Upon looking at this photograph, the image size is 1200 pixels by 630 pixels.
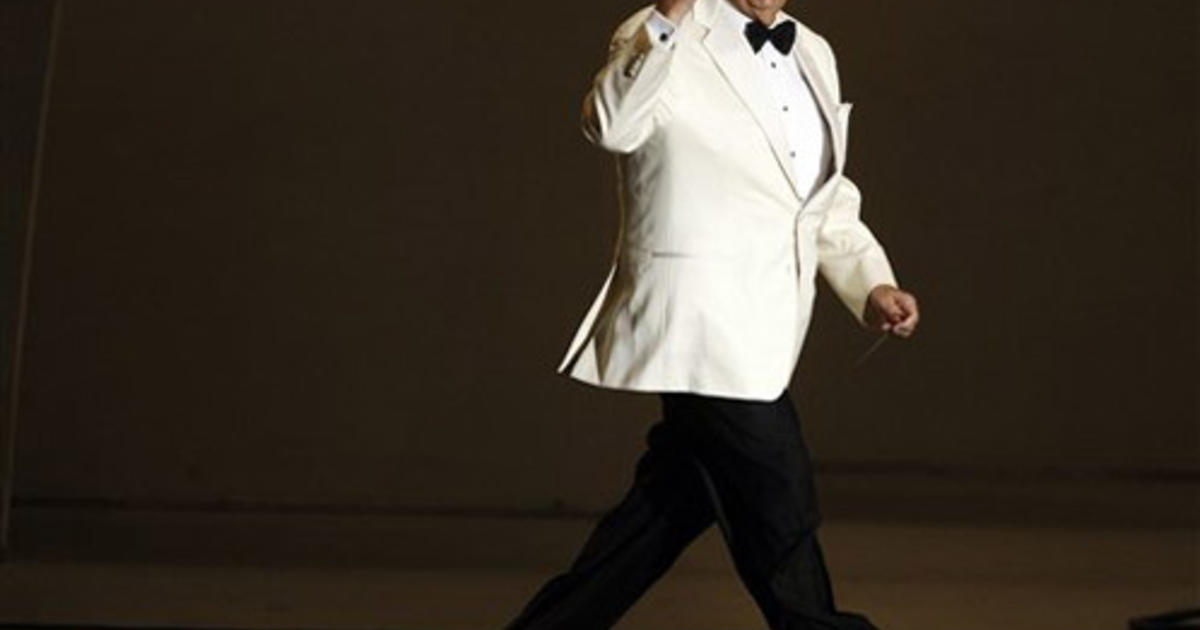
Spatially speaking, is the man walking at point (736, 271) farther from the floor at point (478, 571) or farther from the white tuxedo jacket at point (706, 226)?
the floor at point (478, 571)

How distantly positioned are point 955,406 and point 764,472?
128 inches

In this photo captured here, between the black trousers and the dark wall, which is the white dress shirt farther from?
the dark wall

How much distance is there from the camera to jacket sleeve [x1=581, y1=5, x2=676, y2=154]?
325cm

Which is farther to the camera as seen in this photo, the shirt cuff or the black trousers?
the black trousers

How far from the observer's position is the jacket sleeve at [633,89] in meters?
3.25

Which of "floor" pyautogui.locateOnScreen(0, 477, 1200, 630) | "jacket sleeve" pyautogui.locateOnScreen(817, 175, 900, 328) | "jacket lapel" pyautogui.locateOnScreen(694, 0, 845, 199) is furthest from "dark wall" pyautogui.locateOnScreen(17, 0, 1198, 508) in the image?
"jacket lapel" pyautogui.locateOnScreen(694, 0, 845, 199)

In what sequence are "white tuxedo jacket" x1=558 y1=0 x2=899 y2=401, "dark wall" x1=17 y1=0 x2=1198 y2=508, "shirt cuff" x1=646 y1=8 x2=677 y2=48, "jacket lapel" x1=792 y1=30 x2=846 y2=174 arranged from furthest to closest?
"dark wall" x1=17 y1=0 x2=1198 y2=508
"jacket lapel" x1=792 y1=30 x2=846 y2=174
"white tuxedo jacket" x1=558 y1=0 x2=899 y2=401
"shirt cuff" x1=646 y1=8 x2=677 y2=48

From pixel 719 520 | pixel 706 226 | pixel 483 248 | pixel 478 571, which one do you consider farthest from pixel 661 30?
pixel 483 248

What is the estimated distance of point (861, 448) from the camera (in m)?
6.60

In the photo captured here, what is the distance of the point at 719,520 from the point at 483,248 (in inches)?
113

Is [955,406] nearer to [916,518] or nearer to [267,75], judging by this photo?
[916,518]

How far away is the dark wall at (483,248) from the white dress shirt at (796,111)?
2717 mm

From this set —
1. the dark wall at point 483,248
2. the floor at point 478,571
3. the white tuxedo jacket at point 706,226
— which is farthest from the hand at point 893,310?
the dark wall at point 483,248

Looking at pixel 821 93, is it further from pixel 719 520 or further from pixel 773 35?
pixel 719 520
